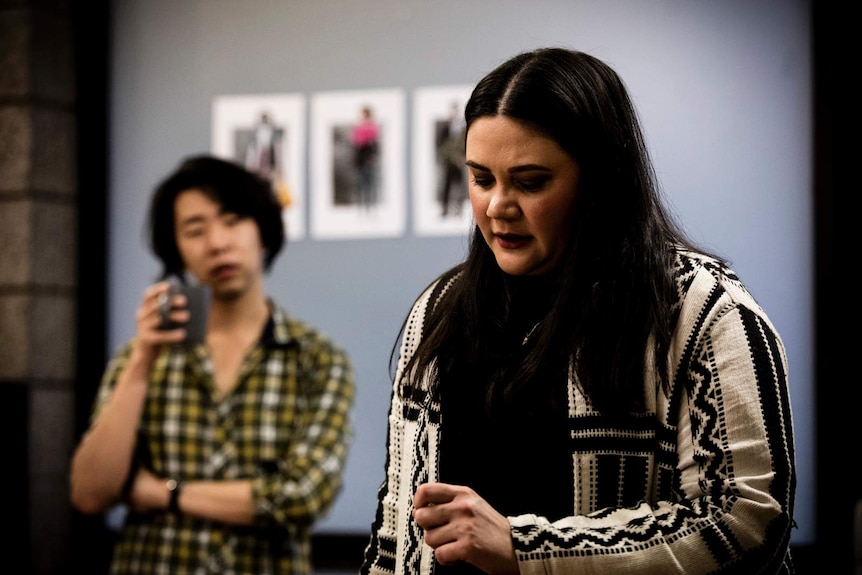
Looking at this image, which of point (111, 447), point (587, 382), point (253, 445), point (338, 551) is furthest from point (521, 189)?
point (338, 551)

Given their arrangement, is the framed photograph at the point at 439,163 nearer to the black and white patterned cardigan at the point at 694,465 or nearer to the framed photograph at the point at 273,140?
the framed photograph at the point at 273,140

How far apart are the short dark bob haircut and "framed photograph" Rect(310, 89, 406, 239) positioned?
59cm

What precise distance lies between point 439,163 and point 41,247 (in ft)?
4.05

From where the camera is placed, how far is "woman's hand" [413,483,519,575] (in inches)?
48.8

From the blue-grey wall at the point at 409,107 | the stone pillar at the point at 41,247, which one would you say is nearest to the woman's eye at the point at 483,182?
the blue-grey wall at the point at 409,107

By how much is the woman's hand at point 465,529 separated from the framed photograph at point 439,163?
1.75 m

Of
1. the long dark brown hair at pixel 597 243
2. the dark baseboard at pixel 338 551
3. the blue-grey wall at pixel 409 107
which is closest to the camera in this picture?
the long dark brown hair at pixel 597 243

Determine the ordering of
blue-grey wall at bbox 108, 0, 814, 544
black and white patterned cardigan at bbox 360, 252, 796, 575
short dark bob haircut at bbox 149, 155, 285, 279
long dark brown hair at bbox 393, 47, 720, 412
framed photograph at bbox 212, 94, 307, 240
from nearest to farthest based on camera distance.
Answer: black and white patterned cardigan at bbox 360, 252, 796, 575, long dark brown hair at bbox 393, 47, 720, 412, short dark bob haircut at bbox 149, 155, 285, 279, blue-grey wall at bbox 108, 0, 814, 544, framed photograph at bbox 212, 94, 307, 240

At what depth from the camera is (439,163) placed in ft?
9.82

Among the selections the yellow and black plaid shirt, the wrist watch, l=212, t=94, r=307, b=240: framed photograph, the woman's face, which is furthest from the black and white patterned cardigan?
l=212, t=94, r=307, b=240: framed photograph

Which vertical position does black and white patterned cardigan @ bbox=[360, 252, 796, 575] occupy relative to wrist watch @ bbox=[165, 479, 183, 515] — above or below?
above

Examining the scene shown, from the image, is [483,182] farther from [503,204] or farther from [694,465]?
[694,465]

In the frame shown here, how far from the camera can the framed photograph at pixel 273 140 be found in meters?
3.09

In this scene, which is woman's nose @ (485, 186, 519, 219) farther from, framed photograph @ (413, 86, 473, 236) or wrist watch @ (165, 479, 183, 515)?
framed photograph @ (413, 86, 473, 236)
